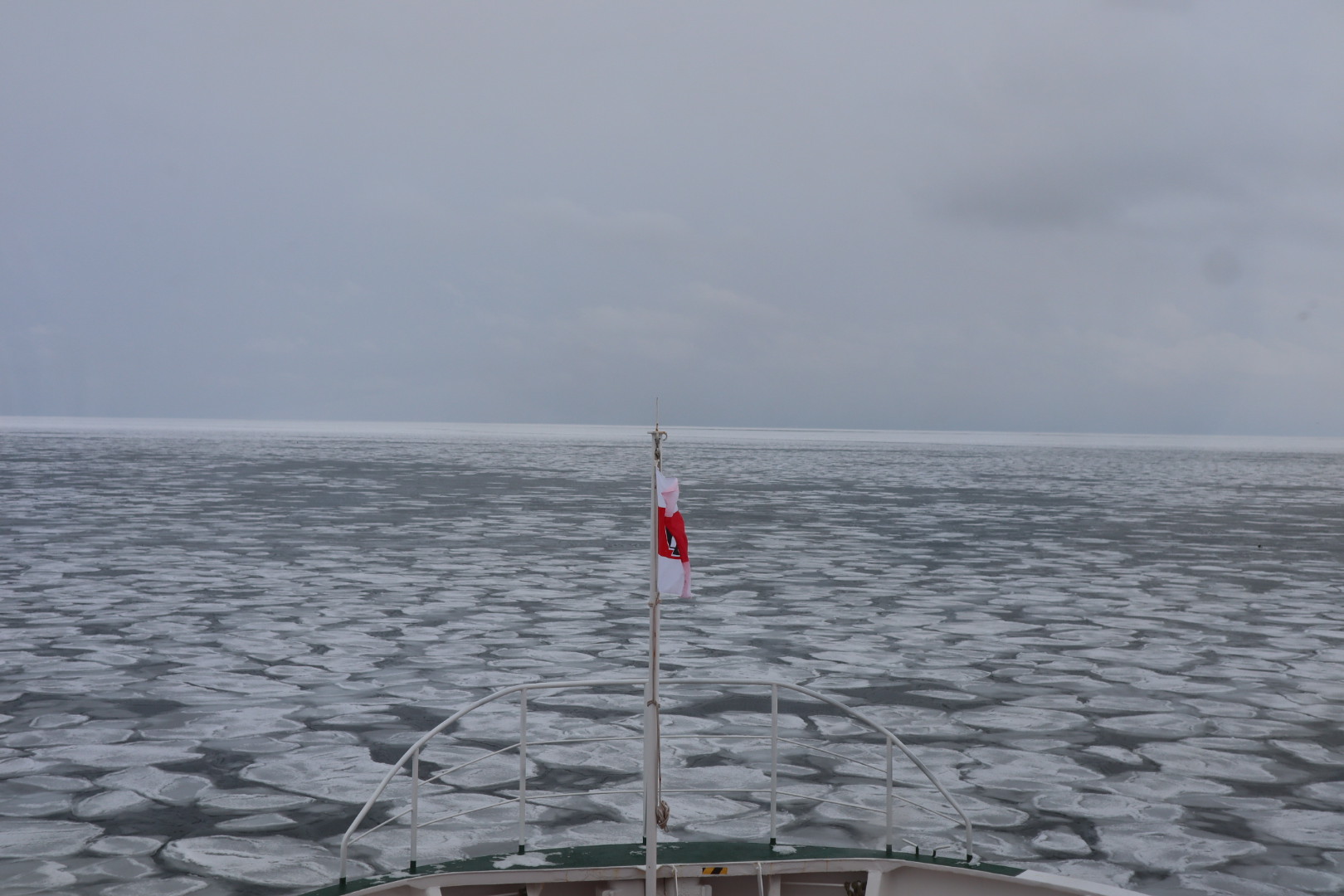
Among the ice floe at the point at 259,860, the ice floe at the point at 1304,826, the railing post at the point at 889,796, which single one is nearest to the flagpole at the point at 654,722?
the railing post at the point at 889,796

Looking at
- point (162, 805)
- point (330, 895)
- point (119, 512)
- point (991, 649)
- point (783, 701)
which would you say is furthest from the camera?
point (119, 512)

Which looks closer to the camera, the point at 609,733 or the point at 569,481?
the point at 609,733

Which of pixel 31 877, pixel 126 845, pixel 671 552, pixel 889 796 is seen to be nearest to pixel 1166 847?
pixel 889 796

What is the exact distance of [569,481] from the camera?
58406 millimetres

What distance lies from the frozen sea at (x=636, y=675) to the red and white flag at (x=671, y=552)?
375cm

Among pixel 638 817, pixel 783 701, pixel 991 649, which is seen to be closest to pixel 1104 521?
pixel 991 649

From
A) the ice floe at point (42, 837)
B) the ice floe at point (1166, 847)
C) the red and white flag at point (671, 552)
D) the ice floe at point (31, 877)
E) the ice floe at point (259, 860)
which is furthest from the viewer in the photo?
the ice floe at point (1166, 847)

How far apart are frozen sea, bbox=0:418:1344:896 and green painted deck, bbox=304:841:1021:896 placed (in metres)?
1.82

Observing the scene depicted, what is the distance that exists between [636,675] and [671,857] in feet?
25.1

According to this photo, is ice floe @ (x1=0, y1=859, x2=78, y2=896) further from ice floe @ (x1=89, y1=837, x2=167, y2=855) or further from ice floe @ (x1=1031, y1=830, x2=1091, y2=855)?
ice floe @ (x1=1031, y1=830, x2=1091, y2=855)

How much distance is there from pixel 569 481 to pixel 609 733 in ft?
156

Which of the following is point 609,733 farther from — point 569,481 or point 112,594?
point 569,481

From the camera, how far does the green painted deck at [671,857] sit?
559cm

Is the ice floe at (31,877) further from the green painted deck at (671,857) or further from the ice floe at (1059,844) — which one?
the ice floe at (1059,844)
